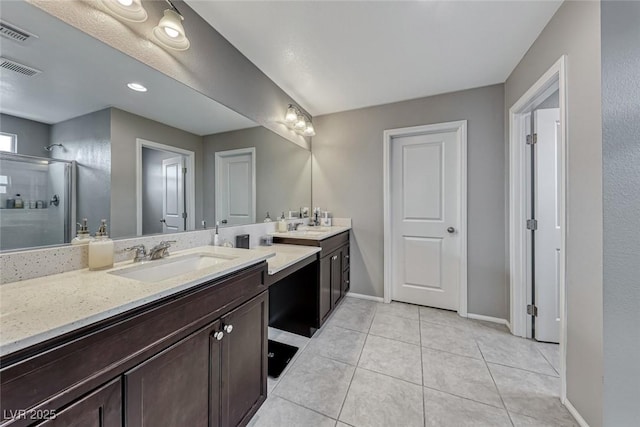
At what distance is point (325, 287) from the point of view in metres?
2.15

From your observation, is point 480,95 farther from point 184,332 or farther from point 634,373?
point 184,332

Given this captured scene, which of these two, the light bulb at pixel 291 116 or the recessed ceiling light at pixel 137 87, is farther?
the light bulb at pixel 291 116

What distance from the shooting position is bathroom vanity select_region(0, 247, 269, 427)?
1.67 feet

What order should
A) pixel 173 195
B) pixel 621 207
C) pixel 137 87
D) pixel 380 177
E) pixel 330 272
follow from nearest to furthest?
pixel 621 207 < pixel 137 87 < pixel 173 195 < pixel 330 272 < pixel 380 177

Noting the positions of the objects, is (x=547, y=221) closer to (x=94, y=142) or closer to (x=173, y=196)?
(x=173, y=196)

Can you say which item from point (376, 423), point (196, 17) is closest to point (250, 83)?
point (196, 17)

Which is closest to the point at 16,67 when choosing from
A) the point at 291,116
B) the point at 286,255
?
the point at 286,255

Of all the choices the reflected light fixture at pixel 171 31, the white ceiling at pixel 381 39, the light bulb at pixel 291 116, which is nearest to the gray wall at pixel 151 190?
the reflected light fixture at pixel 171 31

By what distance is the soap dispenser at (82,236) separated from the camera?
1017 mm

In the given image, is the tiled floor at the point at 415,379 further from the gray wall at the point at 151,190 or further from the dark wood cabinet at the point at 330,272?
the gray wall at the point at 151,190

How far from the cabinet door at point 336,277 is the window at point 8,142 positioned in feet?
6.63

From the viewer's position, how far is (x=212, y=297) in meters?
0.95

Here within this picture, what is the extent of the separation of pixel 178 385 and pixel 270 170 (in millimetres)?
1844

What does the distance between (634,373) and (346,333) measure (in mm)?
1636
